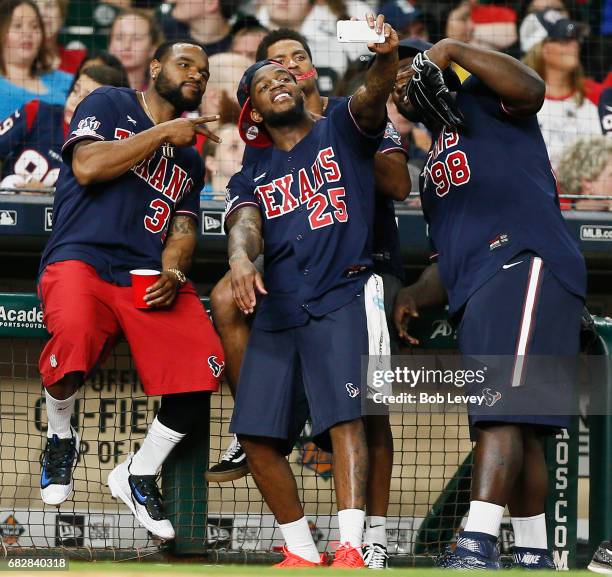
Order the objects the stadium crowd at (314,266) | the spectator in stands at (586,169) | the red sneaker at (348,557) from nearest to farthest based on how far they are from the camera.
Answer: the red sneaker at (348,557)
the stadium crowd at (314,266)
the spectator in stands at (586,169)

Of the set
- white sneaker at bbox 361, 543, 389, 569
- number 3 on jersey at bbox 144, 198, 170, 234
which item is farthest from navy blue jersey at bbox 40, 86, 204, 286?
white sneaker at bbox 361, 543, 389, 569

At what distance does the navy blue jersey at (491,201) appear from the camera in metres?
3.54

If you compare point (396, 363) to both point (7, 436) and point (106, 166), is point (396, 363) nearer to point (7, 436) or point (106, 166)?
point (106, 166)

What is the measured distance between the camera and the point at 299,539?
3.74 meters

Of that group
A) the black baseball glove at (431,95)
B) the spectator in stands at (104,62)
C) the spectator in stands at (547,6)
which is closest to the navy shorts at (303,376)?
the black baseball glove at (431,95)

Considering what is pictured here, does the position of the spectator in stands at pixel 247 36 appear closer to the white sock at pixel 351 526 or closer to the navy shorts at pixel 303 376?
→ the navy shorts at pixel 303 376

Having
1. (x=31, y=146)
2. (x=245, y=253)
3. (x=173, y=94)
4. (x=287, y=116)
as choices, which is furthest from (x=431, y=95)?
(x=31, y=146)

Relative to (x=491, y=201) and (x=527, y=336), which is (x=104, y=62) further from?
(x=527, y=336)

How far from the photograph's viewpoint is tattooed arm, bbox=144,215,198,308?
4.01m

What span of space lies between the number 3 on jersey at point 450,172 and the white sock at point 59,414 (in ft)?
4.86

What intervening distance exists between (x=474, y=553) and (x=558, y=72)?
152 inches

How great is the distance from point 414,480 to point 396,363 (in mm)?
1053

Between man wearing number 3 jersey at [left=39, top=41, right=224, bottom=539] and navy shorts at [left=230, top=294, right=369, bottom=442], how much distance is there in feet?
0.99

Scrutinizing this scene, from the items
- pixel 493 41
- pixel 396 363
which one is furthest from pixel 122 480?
pixel 493 41
